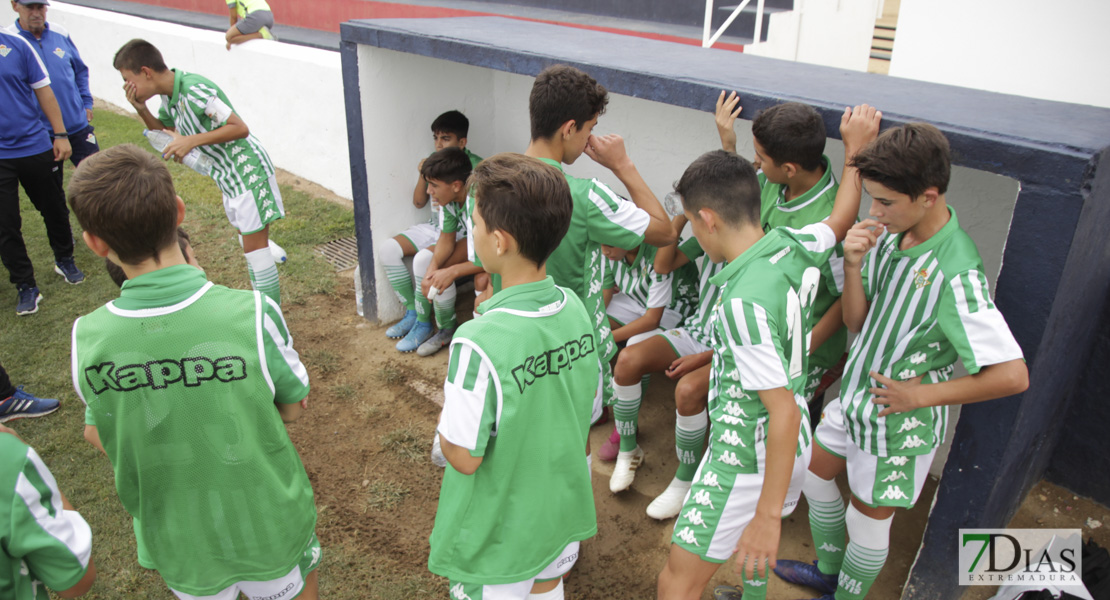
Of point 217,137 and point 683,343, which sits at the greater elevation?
point 217,137

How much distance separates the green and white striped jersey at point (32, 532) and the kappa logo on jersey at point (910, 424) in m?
2.23

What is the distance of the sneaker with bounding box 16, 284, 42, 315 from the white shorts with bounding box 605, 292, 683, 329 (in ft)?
12.8

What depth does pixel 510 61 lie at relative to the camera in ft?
11.5

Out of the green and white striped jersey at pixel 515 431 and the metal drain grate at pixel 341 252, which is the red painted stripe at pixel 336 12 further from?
the green and white striped jersey at pixel 515 431

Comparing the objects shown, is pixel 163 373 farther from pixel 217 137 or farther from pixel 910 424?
pixel 217 137

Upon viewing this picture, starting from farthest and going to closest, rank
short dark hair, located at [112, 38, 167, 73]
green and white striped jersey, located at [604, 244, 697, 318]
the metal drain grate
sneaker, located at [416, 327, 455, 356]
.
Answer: the metal drain grate
sneaker, located at [416, 327, 455, 356]
short dark hair, located at [112, 38, 167, 73]
green and white striped jersey, located at [604, 244, 697, 318]

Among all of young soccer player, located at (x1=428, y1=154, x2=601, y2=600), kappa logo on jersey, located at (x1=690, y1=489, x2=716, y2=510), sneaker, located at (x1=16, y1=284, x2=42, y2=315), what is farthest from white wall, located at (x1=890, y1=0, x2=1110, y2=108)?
sneaker, located at (x1=16, y1=284, x2=42, y2=315)

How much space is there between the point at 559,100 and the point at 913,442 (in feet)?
5.24

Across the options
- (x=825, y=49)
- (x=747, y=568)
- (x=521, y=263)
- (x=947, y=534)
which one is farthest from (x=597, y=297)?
(x=825, y=49)

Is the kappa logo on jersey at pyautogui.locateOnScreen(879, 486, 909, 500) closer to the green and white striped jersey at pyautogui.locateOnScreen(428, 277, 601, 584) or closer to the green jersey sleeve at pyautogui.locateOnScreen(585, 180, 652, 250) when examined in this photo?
the green and white striped jersey at pyautogui.locateOnScreen(428, 277, 601, 584)

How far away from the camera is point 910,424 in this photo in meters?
2.32

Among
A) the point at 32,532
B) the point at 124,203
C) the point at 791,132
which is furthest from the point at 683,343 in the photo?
the point at 32,532

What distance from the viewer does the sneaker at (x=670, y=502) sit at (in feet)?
10.6

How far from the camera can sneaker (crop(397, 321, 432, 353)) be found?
4.62 metres
